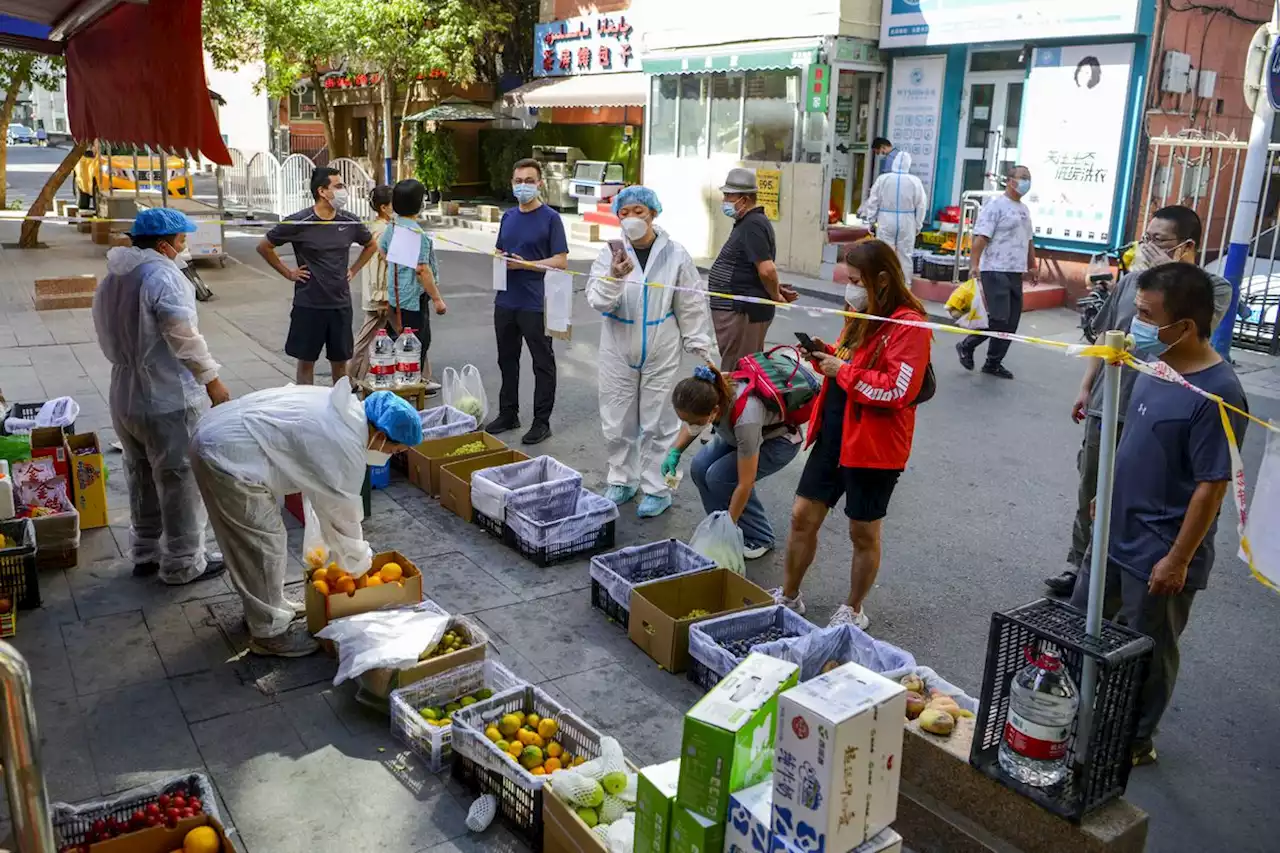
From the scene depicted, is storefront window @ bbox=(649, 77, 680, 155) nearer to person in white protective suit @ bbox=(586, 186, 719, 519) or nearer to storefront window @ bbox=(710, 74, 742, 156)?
storefront window @ bbox=(710, 74, 742, 156)

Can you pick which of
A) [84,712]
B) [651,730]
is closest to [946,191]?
[651,730]

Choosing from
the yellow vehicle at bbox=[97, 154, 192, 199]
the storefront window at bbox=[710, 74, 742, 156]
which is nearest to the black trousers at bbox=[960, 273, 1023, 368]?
the storefront window at bbox=[710, 74, 742, 156]

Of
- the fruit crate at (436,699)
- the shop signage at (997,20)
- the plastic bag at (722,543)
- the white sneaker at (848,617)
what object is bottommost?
the fruit crate at (436,699)

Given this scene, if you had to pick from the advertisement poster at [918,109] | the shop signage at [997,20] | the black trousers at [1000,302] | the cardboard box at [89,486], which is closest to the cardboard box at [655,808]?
the cardboard box at [89,486]

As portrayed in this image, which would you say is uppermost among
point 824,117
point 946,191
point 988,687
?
point 824,117

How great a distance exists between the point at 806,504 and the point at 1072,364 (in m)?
7.24

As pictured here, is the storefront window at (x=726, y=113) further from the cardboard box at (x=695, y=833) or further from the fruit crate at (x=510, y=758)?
the cardboard box at (x=695, y=833)

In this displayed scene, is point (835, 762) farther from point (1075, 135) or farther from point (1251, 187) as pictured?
point (1075, 135)

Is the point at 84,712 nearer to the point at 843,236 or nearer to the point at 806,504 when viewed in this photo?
the point at 806,504

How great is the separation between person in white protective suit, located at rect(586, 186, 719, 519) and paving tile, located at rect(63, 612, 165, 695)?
2.87m

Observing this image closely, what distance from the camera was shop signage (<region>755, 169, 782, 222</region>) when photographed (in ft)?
51.8

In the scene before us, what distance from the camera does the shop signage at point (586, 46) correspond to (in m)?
21.7

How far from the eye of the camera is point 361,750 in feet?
13.3

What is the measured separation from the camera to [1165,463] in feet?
11.9
